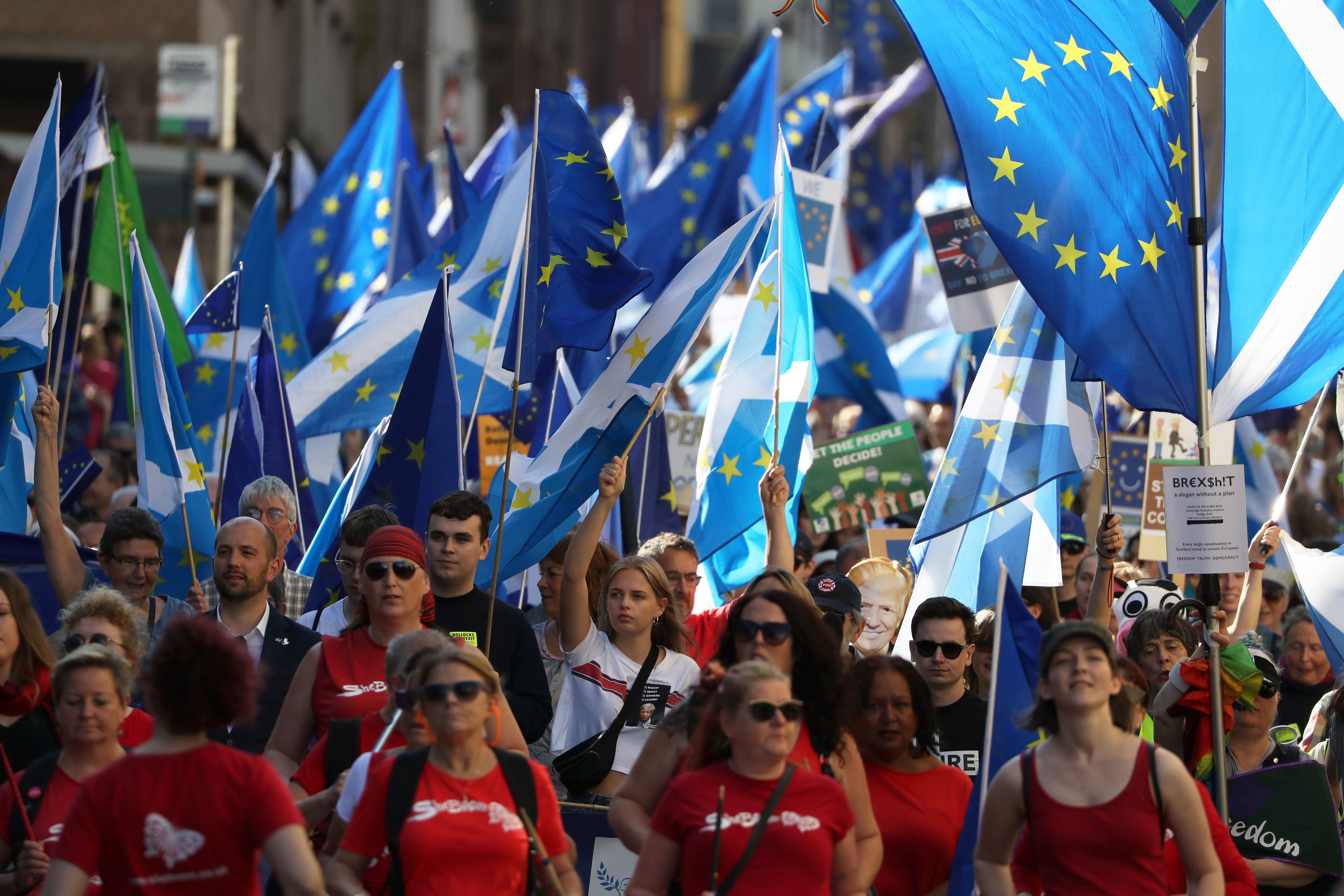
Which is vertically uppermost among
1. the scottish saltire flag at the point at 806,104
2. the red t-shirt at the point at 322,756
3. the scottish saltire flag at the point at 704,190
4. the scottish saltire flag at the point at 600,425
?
the scottish saltire flag at the point at 806,104

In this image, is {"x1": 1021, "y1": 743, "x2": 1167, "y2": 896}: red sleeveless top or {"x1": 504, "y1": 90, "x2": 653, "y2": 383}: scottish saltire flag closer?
{"x1": 1021, "y1": 743, "x2": 1167, "y2": 896}: red sleeveless top

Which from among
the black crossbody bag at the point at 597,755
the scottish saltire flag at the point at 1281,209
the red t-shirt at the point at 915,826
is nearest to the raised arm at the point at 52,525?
the black crossbody bag at the point at 597,755

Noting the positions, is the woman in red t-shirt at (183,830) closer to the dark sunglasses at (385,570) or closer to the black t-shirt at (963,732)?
the dark sunglasses at (385,570)

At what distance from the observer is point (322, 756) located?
4.50 meters

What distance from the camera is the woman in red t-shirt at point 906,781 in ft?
15.1

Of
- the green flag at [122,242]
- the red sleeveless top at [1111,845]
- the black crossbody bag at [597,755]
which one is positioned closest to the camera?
the red sleeveless top at [1111,845]

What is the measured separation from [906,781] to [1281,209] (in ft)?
8.94

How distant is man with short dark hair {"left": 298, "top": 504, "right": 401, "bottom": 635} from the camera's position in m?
5.68

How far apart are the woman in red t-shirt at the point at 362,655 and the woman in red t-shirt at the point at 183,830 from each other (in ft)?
3.44

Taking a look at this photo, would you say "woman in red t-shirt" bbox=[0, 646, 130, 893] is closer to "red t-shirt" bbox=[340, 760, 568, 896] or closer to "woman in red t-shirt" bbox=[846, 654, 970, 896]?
"red t-shirt" bbox=[340, 760, 568, 896]

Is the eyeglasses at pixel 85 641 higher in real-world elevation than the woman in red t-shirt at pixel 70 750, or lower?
higher

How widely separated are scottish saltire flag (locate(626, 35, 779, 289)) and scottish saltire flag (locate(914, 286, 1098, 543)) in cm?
647

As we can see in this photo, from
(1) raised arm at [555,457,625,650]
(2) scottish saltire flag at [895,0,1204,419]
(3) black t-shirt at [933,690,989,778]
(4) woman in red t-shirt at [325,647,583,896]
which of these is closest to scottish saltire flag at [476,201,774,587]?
(1) raised arm at [555,457,625,650]

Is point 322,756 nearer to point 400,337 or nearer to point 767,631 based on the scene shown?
point 767,631
